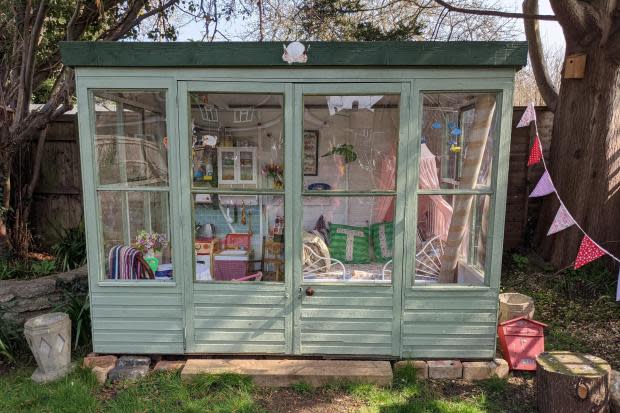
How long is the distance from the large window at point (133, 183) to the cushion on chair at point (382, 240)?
1563mm

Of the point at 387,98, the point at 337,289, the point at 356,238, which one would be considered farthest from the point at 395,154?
the point at 337,289

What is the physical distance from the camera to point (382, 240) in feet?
10.5

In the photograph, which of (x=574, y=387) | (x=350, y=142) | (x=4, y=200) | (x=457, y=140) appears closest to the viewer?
(x=574, y=387)

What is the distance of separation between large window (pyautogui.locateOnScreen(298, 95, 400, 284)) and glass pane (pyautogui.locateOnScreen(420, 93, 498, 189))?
29 centimetres

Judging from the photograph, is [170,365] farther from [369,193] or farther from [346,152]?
[346,152]

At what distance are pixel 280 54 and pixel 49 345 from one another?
2.64 m

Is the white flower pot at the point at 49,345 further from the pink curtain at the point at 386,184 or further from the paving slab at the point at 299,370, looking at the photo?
the pink curtain at the point at 386,184

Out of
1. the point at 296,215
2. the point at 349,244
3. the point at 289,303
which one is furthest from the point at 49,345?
the point at 349,244

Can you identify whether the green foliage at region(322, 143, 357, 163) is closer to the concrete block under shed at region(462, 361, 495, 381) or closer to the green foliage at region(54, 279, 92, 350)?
the concrete block under shed at region(462, 361, 495, 381)

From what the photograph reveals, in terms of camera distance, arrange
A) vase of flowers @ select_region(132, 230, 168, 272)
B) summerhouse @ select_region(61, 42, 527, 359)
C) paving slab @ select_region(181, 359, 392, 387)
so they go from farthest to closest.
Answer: vase of flowers @ select_region(132, 230, 168, 272) → paving slab @ select_region(181, 359, 392, 387) → summerhouse @ select_region(61, 42, 527, 359)

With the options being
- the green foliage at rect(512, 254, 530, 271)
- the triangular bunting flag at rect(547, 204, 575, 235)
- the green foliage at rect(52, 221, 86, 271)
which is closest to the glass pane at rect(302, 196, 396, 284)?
the triangular bunting flag at rect(547, 204, 575, 235)

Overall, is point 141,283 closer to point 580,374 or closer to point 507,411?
point 507,411

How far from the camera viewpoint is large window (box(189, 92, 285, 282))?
9.85ft

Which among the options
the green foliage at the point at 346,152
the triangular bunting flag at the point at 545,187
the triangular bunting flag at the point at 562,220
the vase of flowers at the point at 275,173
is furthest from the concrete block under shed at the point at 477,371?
the vase of flowers at the point at 275,173
